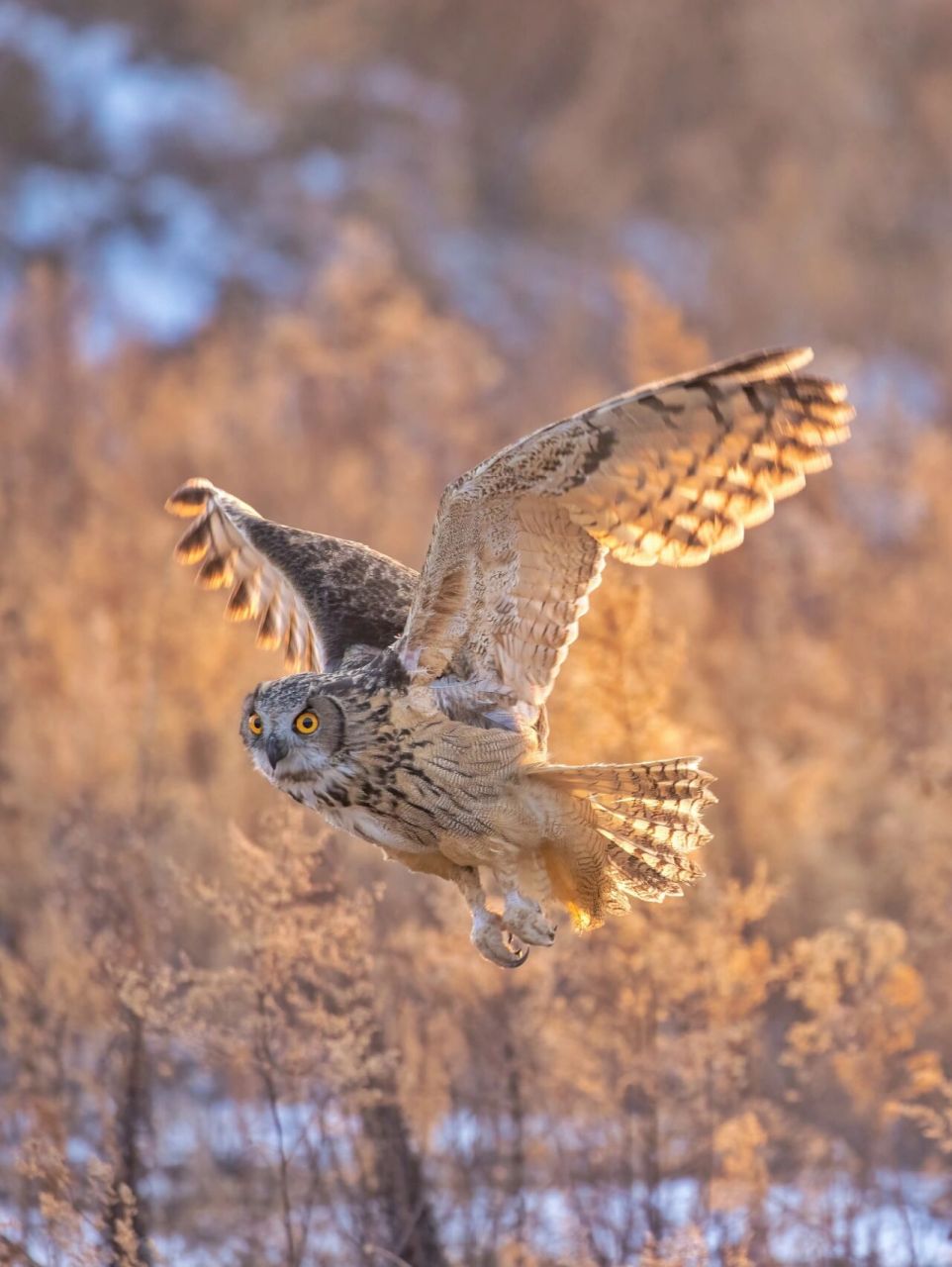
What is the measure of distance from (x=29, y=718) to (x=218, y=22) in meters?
16.0

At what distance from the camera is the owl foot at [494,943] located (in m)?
3.73

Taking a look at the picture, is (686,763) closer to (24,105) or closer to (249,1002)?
(249,1002)

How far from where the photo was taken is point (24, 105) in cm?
1914

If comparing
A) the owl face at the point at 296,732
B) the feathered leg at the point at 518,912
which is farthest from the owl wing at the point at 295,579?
the feathered leg at the point at 518,912

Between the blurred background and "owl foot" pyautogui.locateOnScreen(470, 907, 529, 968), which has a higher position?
the blurred background

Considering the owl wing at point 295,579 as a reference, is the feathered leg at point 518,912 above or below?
below

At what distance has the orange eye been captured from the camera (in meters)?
3.72

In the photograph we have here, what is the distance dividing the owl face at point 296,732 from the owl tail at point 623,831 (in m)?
0.49

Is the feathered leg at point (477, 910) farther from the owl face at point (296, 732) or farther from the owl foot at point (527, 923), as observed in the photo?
the owl face at point (296, 732)

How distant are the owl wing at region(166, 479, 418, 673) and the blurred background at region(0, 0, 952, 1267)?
52 cm

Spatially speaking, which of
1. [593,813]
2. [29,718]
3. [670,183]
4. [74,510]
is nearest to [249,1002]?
[593,813]

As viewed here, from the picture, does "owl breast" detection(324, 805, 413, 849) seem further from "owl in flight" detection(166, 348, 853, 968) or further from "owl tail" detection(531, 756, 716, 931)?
"owl tail" detection(531, 756, 716, 931)

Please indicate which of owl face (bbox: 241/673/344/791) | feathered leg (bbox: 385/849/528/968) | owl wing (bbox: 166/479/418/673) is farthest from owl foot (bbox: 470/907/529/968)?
owl wing (bbox: 166/479/418/673)

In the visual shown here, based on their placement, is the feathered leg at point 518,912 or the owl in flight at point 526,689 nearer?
the owl in flight at point 526,689
